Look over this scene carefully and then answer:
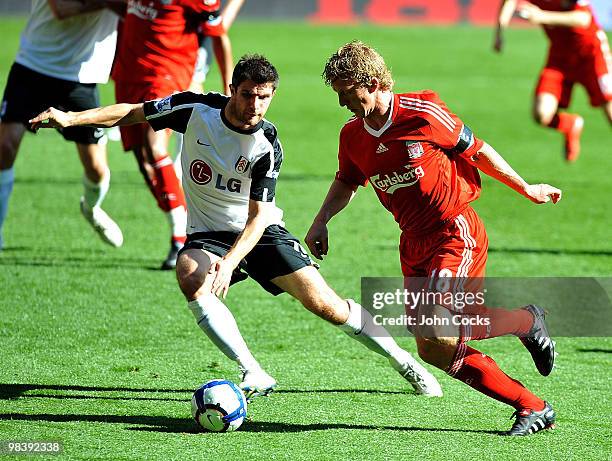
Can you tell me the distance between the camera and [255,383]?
5.24m

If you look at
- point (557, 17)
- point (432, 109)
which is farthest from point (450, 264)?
point (557, 17)

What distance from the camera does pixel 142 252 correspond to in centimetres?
881

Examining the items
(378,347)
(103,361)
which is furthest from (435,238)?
(103,361)

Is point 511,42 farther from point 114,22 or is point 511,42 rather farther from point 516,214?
point 114,22

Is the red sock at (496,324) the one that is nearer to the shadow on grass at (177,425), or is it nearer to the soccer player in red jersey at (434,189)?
the soccer player in red jersey at (434,189)

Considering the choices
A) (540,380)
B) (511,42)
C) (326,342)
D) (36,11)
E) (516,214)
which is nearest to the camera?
(540,380)

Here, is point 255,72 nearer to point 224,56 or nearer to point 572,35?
point 224,56

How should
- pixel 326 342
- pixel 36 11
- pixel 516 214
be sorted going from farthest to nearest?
pixel 516 214
pixel 36 11
pixel 326 342

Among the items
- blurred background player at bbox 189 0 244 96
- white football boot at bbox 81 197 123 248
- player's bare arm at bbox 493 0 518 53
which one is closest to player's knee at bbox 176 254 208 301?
blurred background player at bbox 189 0 244 96

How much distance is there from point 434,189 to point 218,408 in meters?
1.44

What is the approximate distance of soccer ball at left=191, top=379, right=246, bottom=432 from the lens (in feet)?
16.3

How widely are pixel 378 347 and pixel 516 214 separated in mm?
5353

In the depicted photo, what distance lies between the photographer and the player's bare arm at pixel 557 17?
30.8 feet

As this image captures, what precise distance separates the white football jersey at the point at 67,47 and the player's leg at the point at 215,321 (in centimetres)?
345
